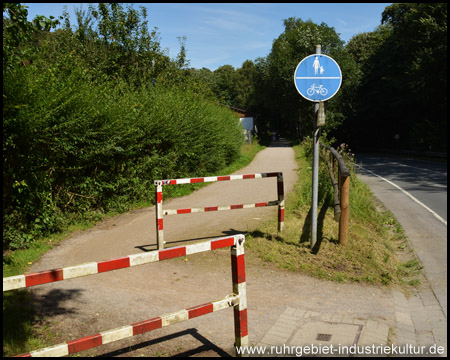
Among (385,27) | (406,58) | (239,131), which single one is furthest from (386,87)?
(239,131)

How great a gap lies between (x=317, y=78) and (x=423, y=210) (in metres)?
6.30

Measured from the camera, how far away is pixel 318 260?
6.22 m

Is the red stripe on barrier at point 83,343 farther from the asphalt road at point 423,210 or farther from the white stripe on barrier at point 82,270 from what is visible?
the asphalt road at point 423,210

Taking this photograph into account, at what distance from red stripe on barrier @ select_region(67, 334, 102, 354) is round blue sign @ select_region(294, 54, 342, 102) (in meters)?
4.71

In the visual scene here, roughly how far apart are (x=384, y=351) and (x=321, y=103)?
149 inches

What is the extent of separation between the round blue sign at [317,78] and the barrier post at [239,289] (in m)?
3.66

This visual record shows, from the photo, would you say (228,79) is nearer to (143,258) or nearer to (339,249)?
(339,249)

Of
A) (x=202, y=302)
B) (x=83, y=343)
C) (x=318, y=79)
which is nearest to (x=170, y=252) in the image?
(x=83, y=343)

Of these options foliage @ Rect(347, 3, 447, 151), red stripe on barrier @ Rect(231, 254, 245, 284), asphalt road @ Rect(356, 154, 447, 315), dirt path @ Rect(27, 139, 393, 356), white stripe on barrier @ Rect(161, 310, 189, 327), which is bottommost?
asphalt road @ Rect(356, 154, 447, 315)

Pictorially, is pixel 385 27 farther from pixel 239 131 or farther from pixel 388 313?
pixel 388 313

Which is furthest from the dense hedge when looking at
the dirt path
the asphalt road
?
the asphalt road

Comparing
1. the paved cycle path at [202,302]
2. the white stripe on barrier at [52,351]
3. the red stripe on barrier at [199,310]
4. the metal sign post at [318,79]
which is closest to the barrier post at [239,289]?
the paved cycle path at [202,302]

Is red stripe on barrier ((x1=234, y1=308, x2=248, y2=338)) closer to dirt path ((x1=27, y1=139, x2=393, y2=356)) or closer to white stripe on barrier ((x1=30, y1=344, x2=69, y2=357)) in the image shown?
dirt path ((x1=27, y1=139, x2=393, y2=356))

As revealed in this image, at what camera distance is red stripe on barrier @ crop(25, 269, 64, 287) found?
98.3 inches
